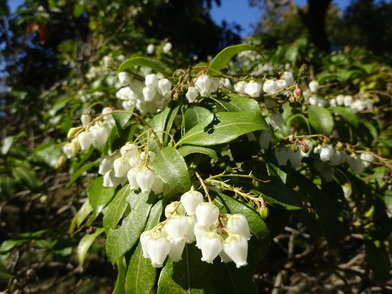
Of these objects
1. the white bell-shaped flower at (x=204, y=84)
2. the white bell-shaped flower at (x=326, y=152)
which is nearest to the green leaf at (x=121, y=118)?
the white bell-shaped flower at (x=204, y=84)

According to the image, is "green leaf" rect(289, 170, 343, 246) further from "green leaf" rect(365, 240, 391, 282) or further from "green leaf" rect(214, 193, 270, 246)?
"green leaf" rect(365, 240, 391, 282)

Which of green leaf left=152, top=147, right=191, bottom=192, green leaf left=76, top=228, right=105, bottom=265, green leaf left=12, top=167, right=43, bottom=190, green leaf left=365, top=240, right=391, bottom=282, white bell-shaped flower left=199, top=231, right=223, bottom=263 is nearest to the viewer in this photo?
white bell-shaped flower left=199, top=231, right=223, bottom=263

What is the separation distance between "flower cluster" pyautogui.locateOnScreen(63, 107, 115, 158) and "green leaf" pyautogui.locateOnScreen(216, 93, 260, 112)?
1.27 ft

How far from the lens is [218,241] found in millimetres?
644

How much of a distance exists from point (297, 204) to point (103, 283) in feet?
7.68

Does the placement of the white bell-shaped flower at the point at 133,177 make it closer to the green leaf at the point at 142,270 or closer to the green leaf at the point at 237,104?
the green leaf at the point at 142,270

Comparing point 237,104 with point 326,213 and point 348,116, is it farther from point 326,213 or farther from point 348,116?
point 348,116

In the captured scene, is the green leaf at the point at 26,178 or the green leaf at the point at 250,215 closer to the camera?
the green leaf at the point at 250,215

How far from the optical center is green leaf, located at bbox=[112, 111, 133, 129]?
1056 millimetres

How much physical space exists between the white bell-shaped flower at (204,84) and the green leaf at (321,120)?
0.54m

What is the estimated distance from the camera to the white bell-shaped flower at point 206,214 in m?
0.66

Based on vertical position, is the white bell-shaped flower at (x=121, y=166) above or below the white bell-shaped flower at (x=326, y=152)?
above

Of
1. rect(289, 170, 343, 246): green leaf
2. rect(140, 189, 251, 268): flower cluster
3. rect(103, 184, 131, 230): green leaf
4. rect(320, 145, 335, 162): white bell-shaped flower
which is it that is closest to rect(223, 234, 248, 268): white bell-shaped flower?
rect(140, 189, 251, 268): flower cluster

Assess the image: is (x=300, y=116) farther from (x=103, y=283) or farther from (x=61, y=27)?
(x=61, y=27)
